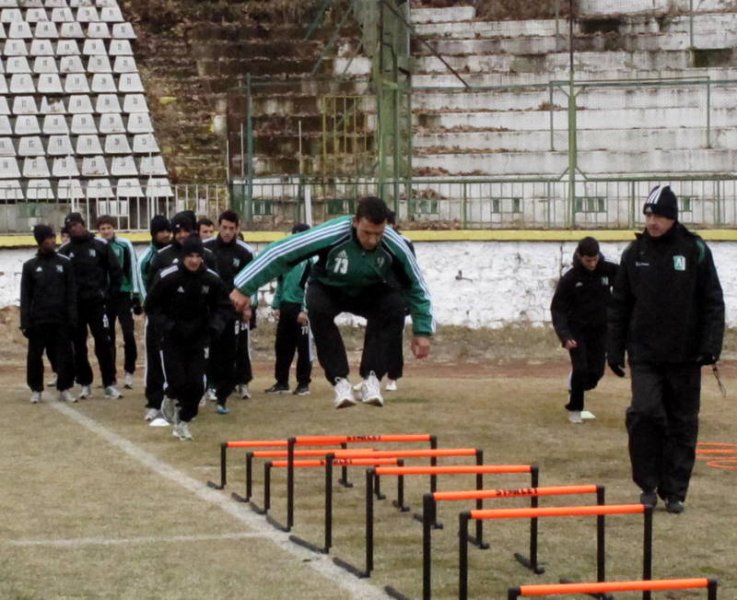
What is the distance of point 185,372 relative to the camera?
1555cm

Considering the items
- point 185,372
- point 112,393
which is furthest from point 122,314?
point 185,372

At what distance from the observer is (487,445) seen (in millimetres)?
15266

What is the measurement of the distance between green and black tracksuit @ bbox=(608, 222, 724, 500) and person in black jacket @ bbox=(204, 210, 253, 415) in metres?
6.24

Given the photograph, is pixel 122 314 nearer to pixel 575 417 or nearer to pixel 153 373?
pixel 153 373

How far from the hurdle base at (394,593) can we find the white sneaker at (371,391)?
11.2 ft

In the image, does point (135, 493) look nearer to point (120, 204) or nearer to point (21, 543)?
point (21, 543)

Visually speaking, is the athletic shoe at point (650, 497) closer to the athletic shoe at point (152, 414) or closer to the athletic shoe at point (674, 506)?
the athletic shoe at point (674, 506)

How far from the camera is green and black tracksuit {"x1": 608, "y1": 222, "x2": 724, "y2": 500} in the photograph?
38.0 feet

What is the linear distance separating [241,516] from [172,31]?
24509mm

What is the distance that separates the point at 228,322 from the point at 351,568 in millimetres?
7999

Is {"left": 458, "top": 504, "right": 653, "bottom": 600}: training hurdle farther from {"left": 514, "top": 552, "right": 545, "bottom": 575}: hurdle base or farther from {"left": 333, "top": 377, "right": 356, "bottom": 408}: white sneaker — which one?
{"left": 333, "top": 377, "right": 356, "bottom": 408}: white sneaker

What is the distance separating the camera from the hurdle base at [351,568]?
9.34m

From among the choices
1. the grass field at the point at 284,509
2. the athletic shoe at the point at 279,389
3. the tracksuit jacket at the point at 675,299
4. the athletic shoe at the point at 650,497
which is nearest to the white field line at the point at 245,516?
the grass field at the point at 284,509

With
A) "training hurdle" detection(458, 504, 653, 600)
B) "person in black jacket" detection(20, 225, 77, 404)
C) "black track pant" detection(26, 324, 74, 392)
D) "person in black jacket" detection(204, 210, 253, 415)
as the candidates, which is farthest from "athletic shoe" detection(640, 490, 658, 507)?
"black track pant" detection(26, 324, 74, 392)
